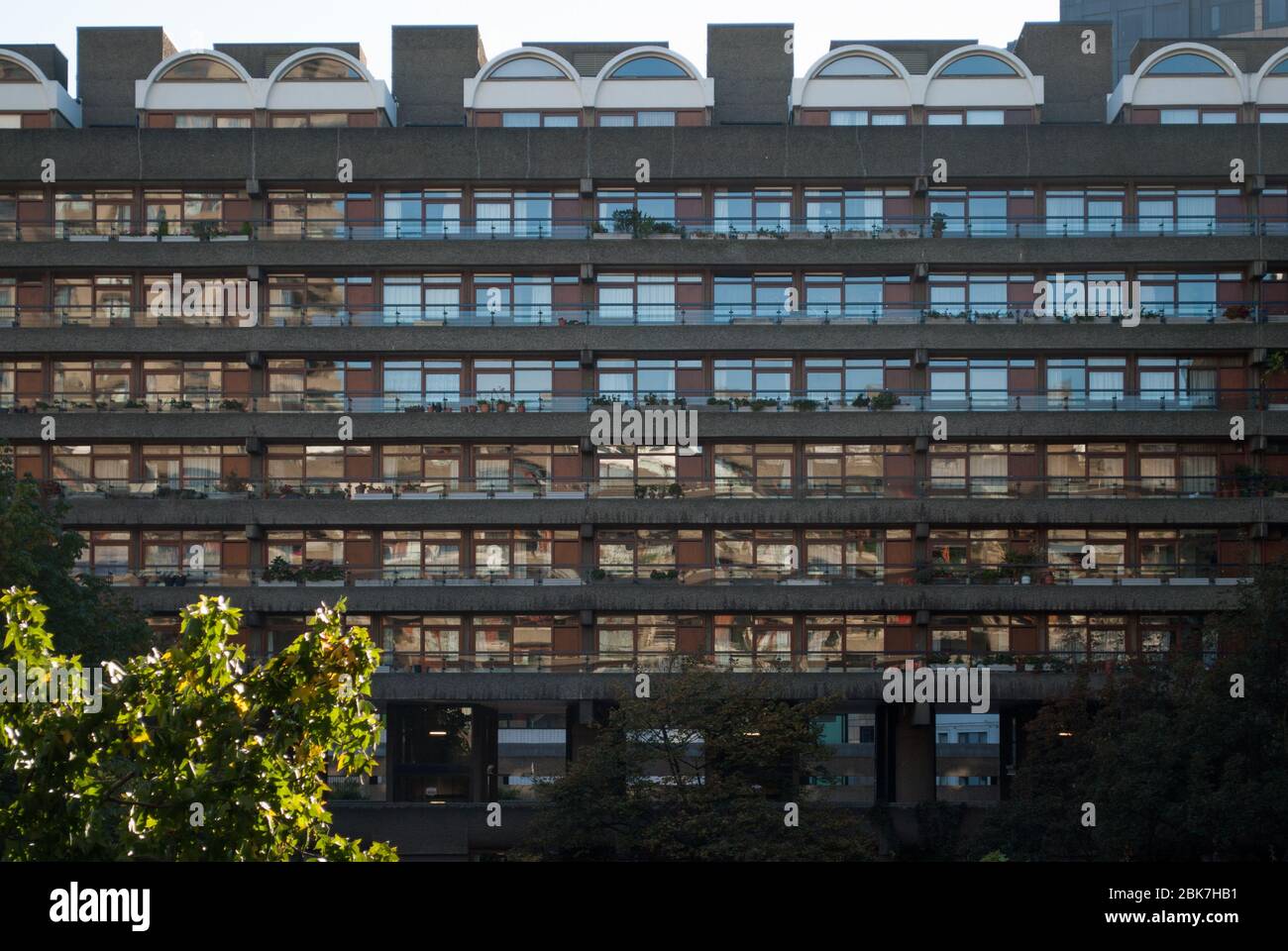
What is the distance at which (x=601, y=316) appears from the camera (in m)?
56.5

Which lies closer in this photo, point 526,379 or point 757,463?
point 757,463

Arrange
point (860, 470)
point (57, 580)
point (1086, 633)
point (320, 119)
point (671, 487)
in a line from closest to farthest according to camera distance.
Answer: point (57, 580), point (1086, 633), point (671, 487), point (860, 470), point (320, 119)

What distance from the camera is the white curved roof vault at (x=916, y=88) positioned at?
59344 mm

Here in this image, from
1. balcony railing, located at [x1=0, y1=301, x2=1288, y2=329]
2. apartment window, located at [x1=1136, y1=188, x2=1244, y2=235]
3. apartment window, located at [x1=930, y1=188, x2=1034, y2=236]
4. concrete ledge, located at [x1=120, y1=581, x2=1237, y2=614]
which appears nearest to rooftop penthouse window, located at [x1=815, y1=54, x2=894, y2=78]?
apartment window, located at [x1=930, y1=188, x2=1034, y2=236]

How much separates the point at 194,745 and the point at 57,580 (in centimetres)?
2840

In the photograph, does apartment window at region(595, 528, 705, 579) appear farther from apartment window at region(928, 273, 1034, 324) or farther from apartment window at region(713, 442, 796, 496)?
apartment window at region(928, 273, 1034, 324)

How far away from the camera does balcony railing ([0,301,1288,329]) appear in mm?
55844

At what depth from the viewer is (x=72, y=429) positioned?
5509 centimetres

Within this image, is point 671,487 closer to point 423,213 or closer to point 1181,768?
point 423,213

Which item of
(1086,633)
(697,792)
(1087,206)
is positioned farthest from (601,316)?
(697,792)

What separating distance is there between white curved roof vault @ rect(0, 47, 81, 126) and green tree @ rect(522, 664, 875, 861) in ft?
118
